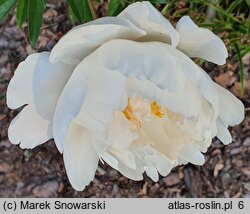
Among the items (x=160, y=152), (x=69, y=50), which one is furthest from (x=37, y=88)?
(x=160, y=152)

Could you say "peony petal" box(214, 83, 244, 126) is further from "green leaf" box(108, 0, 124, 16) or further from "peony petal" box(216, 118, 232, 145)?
"green leaf" box(108, 0, 124, 16)

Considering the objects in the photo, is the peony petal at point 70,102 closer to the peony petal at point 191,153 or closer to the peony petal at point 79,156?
the peony petal at point 79,156

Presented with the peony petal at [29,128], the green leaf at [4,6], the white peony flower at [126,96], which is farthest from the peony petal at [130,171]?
the green leaf at [4,6]

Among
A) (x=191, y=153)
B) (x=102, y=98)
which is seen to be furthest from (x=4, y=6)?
(x=191, y=153)

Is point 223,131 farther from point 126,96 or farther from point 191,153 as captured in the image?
point 126,96

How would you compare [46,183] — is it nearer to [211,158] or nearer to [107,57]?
[211,158]

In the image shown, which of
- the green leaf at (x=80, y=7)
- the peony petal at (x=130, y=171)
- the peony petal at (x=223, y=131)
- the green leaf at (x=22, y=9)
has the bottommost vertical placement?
A: the peony petal at (x=130, y=171)
